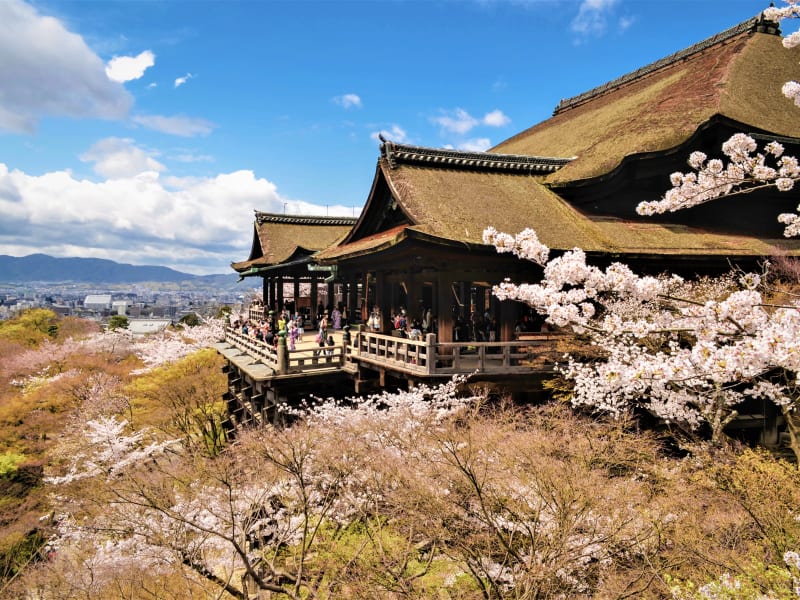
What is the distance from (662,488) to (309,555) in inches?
257

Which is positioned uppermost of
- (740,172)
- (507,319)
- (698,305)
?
(740,172)

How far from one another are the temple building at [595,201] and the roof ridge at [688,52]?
0.13 m

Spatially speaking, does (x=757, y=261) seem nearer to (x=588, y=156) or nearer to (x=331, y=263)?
(x=588, y=156)

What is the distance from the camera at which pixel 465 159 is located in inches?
577

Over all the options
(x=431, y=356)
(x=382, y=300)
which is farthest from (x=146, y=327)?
(x=431, y=356)

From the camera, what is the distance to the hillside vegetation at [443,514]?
256 inches

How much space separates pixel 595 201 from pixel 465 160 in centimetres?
414

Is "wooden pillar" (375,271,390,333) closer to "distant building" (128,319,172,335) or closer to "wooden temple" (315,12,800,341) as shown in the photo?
"wooden temple" (315,12,800,341)

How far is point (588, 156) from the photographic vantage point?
15578 millimetres

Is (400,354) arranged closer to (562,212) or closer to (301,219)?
(562,212)

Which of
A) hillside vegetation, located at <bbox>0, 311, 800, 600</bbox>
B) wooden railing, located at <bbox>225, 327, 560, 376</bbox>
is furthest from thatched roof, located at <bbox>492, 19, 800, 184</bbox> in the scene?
hillside vegetation, located at <bbox>0, 311, 800, 600</bbox>

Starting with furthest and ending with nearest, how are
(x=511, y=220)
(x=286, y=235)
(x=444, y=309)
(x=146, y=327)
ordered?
(x=146, y=327)
(x=286, y=235)
(x=511, y=220)
(x=444, y=309)

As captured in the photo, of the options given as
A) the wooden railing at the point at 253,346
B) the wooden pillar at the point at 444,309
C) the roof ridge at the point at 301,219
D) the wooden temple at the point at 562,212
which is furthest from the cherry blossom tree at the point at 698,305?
the roof ridge at the point at 301,219

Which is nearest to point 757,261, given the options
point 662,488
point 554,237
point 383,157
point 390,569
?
point 554,237
